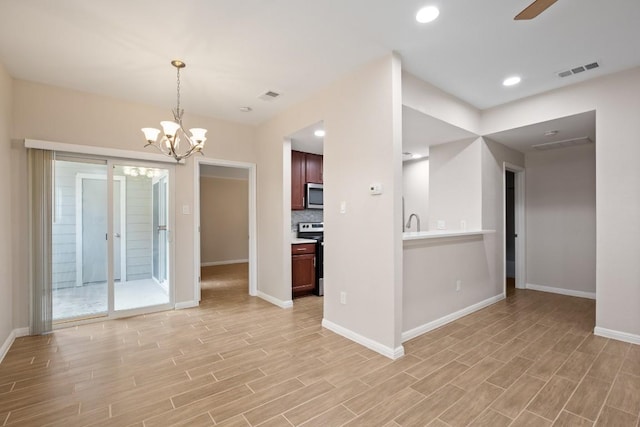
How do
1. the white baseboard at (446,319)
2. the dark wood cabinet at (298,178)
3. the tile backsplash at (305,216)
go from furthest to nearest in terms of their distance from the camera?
the tile backsplash at (305,216)
the dark wood cabinet at (298,178)
the white baseboard at (446,319)

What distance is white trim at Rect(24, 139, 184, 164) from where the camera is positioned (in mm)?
3211

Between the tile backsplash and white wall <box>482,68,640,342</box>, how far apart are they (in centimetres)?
397

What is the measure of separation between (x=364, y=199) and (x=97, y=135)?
334 centimetres

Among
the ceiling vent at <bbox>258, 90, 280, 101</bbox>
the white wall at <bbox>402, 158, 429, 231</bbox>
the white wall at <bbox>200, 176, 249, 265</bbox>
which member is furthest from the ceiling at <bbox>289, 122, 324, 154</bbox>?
the white wall at <bbox>200, 176, 249, 265</bbox>

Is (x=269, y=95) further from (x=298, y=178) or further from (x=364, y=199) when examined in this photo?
(x=364, y=199)

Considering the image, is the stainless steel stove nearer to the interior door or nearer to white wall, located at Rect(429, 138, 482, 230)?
white wall, located at Rect(429, 138, 482, 230)

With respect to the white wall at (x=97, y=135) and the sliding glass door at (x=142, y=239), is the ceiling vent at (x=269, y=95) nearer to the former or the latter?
the white wall at (x=97, y=135)

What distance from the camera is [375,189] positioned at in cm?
280

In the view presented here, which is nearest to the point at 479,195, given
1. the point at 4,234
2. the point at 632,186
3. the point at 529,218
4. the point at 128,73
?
the point at 632,186

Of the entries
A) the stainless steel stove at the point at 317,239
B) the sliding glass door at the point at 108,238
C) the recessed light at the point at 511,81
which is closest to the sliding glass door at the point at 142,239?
the sliding glass door at the point at 108,238

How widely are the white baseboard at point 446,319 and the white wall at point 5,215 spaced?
3.84 metres

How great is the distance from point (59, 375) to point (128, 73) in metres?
2.86

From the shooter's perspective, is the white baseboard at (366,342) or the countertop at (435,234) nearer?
the white baseboard at (366,342)

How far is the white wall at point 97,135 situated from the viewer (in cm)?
320
